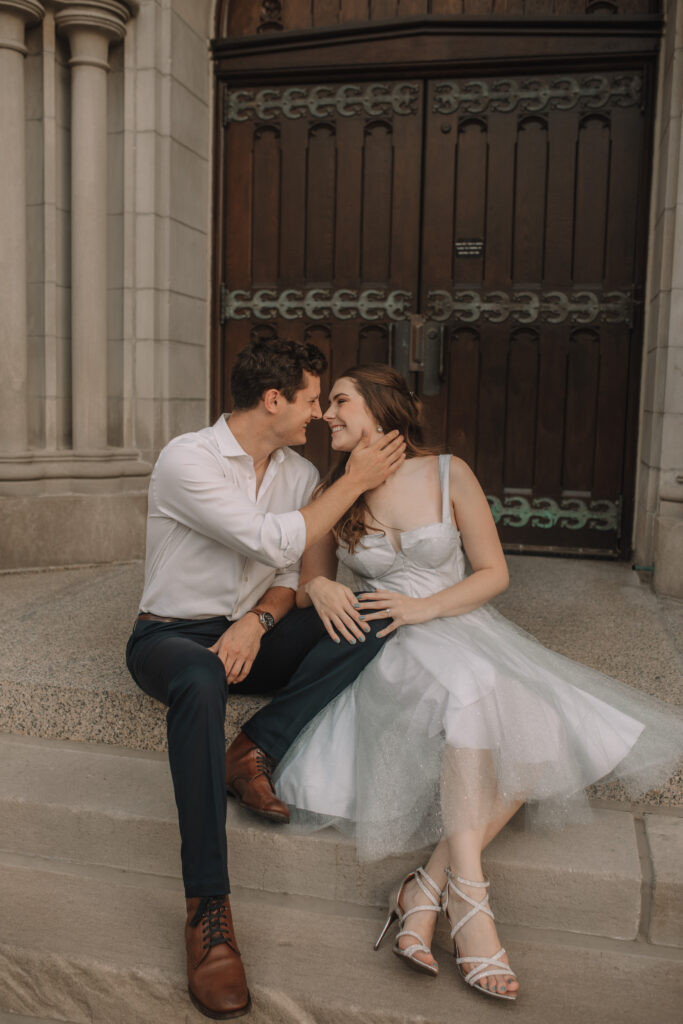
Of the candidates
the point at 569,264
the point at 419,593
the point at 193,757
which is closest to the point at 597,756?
the point at 419,593

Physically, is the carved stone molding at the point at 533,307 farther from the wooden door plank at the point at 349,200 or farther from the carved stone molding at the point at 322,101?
the carved stone molding at the point at 322,101

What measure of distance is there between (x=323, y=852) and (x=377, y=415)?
3.88 feet

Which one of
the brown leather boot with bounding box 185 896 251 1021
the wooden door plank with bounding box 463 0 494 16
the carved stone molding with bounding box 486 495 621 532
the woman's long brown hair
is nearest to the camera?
the brown leather boot with bounding box 185 896 251 1021

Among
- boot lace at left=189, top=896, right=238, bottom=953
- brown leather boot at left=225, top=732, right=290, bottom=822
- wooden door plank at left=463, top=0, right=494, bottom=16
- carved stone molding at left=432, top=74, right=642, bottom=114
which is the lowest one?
boot lace at left=189, top=896, right=238, bottom=953

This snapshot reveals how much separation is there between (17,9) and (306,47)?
1.42 m

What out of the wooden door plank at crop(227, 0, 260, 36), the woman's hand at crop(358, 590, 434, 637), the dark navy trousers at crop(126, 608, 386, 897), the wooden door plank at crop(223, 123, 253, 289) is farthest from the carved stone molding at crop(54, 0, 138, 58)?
the woman's hand at crop(358, 590, 434, 637)

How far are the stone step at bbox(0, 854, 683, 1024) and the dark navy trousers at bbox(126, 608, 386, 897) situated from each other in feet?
0.69

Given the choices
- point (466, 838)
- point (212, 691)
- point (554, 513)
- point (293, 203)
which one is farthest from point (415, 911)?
point (293, 203)

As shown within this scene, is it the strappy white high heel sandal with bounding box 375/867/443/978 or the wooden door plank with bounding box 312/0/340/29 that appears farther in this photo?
the wooden door plank with bounding box 312/0/340/29

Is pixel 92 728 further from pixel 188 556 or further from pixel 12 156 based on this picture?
pixel 12 156

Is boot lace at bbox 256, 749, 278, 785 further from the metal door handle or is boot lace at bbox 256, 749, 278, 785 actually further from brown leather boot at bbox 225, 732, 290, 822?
the metal door handle

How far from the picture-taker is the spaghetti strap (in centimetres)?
263

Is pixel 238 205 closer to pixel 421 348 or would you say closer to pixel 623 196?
pixel 421 348

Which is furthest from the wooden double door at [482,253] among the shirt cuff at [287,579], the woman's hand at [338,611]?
the woman's hand at [338,611]
